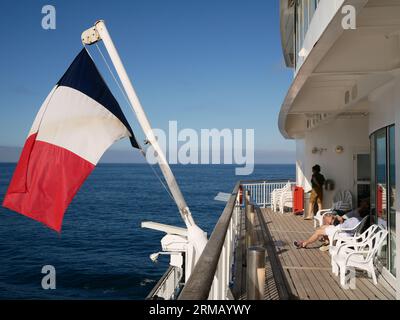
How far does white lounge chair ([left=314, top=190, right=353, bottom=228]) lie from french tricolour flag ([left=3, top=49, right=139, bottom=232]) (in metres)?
6.14

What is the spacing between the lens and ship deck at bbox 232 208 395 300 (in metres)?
4.48

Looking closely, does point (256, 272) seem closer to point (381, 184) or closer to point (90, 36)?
point (90, 36)

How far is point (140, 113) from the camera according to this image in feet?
14.4

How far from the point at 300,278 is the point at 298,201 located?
640 cm

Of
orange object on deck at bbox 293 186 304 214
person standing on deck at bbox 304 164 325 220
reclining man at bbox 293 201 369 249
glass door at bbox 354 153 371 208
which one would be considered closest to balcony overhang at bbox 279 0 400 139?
reclining man at bbox 293 201 369 249

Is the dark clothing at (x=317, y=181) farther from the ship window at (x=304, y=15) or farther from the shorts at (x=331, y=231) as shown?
the ship window at (x=304, y=15)

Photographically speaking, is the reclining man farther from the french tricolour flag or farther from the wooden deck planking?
the french tricolour flag

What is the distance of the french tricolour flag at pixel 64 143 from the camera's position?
12.2 feet

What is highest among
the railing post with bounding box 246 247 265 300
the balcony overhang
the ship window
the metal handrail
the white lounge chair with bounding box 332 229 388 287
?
the ship window

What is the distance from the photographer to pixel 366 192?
970 cm

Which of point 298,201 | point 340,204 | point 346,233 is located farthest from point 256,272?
point 298,201

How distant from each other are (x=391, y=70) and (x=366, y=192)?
20.2 ft

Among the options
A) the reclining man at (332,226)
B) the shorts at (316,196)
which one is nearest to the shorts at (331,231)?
the reclining man at (332,226)
